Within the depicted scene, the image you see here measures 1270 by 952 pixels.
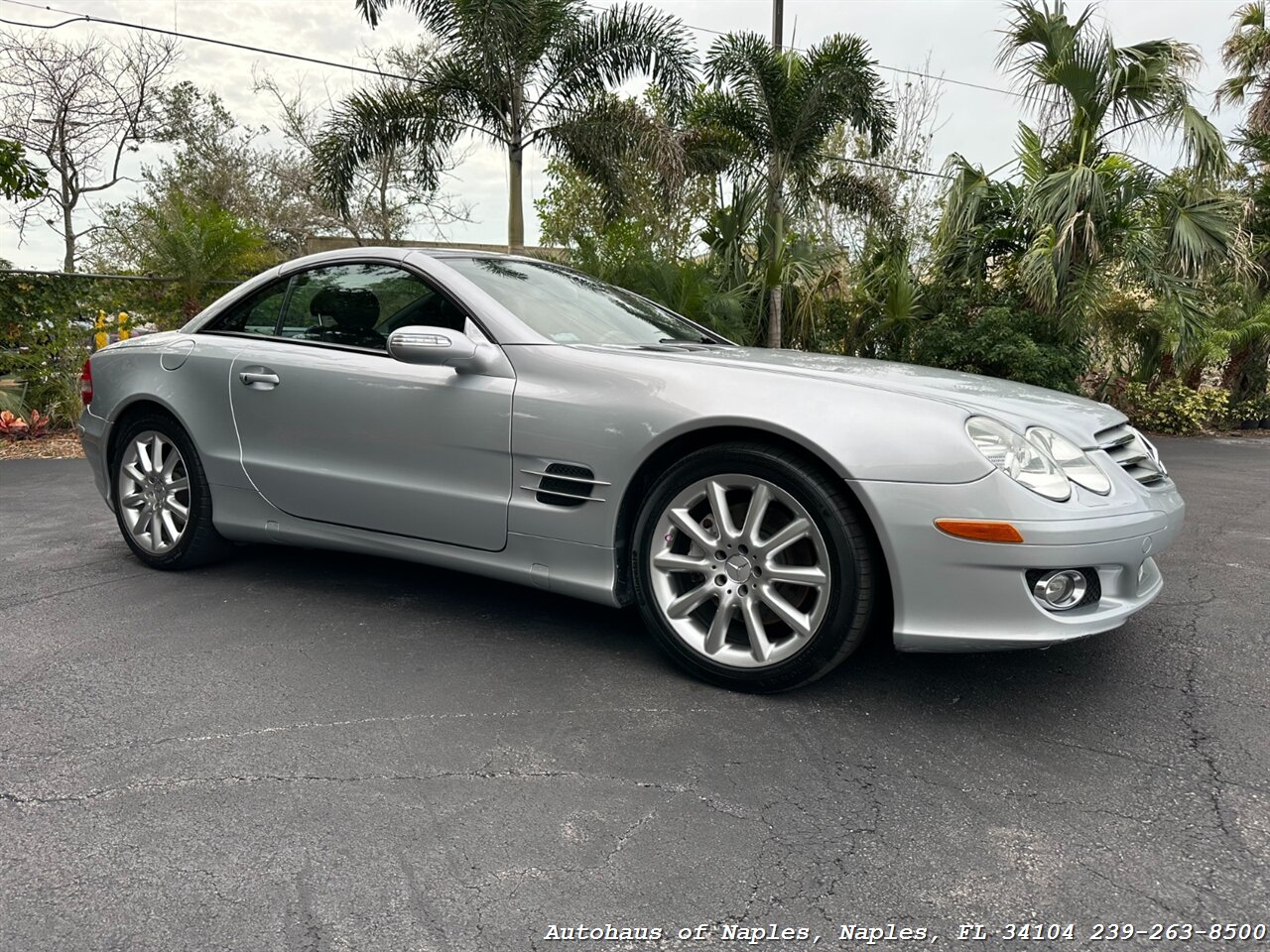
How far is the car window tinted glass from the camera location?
14.3ft

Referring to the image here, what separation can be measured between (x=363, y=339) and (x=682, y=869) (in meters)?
2.59

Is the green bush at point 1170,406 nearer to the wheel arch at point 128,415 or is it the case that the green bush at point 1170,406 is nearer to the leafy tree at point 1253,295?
the leafy tree at point 1253,295

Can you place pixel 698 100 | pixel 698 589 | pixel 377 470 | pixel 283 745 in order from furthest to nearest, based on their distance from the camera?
pixel 698 100, pixel 377 470, pixel 698 589, pixel 283 745

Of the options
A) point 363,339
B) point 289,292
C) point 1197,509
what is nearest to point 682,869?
point 363,339

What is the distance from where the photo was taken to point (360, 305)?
13.5 ft

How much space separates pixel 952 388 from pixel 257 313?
2.99 m

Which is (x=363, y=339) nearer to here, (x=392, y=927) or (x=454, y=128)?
(x=392, y=927)

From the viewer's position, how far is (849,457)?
293 centimetres

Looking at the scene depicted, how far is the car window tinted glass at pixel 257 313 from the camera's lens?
4.37 metres

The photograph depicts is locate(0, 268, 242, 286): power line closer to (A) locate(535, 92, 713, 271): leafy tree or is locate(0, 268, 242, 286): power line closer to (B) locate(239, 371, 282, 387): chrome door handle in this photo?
(A) locate(535, 92, 713, 271): leafy tree

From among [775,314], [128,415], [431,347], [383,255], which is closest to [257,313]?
[383,255]

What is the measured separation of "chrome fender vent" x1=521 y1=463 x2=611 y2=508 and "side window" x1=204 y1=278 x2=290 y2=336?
1633mm

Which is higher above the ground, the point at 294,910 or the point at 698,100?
the point at 698,100

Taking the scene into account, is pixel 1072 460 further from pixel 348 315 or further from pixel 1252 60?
pixel 1252 60
